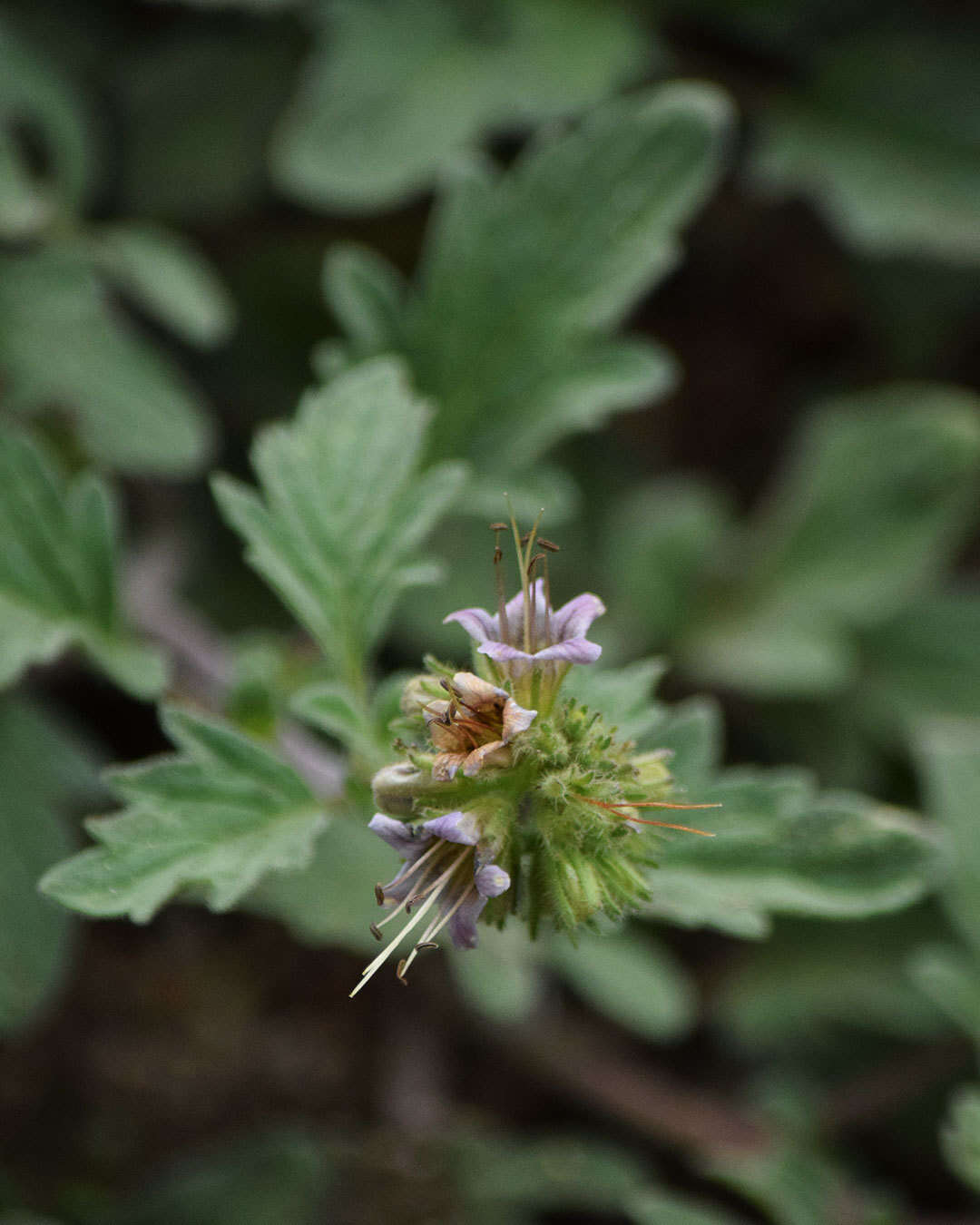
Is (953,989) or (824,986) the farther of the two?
(824,986)

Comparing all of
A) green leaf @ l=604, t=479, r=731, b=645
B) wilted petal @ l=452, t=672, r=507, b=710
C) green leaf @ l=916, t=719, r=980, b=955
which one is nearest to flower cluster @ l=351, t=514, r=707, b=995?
wilted petal @ l=452, t=672, r=507, b=710

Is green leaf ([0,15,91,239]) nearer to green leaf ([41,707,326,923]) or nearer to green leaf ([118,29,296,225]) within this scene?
green leaf ([118,29,296,225])

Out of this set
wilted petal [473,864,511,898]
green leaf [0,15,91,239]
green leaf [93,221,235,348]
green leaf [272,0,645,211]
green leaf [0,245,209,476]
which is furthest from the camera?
green leaf [272,0,645,211]

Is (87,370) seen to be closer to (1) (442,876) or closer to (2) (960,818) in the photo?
(1) (442,876)

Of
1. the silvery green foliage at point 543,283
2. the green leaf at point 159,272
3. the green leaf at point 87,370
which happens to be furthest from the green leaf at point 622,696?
the green leaf at point 159,272

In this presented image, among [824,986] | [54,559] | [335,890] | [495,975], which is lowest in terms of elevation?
[824,986]

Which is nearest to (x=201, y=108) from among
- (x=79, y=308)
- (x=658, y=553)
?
(x=79, y=308)

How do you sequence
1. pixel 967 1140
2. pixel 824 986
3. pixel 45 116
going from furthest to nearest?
pixel 824 986, pixel 45 116, pixel 967 1140

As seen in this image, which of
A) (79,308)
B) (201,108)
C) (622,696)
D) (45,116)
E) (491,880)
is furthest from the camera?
(201,108)
